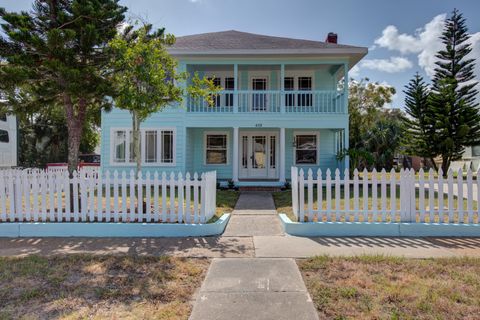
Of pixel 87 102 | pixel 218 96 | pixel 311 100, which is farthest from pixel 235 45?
pixel 87 102

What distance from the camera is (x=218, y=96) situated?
14.6 meters

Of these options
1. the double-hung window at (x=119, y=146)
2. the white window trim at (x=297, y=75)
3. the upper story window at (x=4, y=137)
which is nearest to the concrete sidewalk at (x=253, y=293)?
the double-hung window at (x=119, y=146)

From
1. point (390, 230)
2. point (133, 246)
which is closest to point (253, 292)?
point (133, 246)

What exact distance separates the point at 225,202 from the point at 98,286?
6.40m

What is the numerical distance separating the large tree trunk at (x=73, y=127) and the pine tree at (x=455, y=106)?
1771 centimetres

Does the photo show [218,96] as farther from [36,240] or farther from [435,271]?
[435,271]

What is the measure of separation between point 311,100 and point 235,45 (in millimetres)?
4441

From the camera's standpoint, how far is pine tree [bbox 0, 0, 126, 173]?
6.64 meters

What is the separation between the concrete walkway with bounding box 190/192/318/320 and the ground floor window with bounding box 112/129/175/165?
10086 mm

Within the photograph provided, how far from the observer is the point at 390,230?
616cm

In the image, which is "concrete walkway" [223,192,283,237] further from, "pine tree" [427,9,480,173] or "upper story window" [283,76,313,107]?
"pine tree" [427,9,480,173]

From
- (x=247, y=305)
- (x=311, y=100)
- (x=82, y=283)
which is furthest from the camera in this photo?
(x=311, y=100)

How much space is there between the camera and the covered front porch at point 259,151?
1529 cm

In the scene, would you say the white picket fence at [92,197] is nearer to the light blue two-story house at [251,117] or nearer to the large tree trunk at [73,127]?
the large tree trunk at [73,127]
